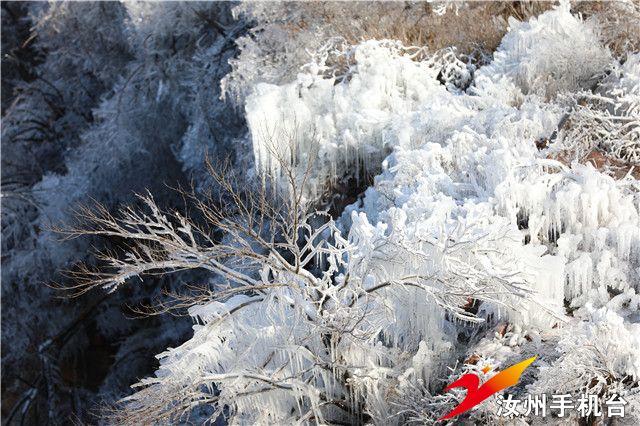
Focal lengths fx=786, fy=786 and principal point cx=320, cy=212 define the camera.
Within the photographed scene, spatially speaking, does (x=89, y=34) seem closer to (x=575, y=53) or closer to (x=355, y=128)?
(x=355, y=128)

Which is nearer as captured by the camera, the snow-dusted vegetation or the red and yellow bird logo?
the red and yellow bird logo

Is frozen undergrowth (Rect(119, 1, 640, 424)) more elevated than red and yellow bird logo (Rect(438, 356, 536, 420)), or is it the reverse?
frozen undergrowth (Rect(119, 1, 640, 424))

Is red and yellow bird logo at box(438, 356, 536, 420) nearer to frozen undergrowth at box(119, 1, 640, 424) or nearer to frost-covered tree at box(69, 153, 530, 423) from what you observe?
frozen undergrowth at box(119, 1, 640, 424)

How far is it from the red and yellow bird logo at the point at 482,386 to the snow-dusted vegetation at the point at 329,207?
0.21 feet

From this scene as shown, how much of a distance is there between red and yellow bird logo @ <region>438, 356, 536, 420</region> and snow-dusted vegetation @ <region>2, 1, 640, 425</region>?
6 cm

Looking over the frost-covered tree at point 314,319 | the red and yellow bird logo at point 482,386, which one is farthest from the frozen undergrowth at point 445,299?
the red and yellow bird logo at point 482,386

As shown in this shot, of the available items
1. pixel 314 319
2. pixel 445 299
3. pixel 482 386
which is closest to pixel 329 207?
pixel 314 319

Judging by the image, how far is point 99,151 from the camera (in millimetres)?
12203

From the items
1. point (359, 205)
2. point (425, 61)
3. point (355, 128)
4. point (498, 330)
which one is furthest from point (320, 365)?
point (425, 61)

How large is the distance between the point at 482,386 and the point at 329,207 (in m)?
3.04

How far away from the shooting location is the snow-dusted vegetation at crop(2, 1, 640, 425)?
539 cm

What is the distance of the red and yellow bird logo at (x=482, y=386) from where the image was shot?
5219mm

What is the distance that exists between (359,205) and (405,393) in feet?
8.61

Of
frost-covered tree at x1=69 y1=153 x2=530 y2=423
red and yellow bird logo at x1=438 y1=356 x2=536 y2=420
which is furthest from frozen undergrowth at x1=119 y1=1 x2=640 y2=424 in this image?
red and yellow bird logo at x1=438 y1=356 x2=536 y2=420
